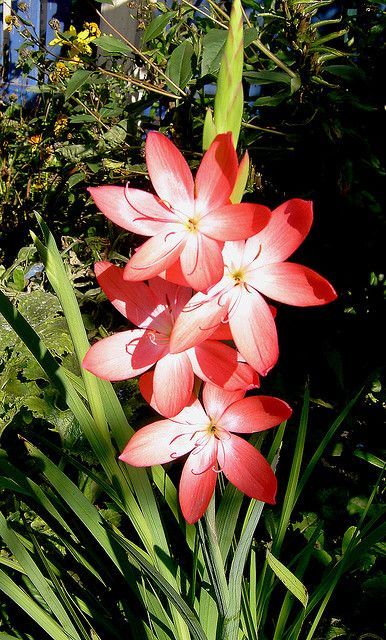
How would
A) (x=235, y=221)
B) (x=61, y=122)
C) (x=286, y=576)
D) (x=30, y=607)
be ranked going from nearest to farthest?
(x=235, y=221), (x=286, y=576), (x=30, y=607), (x=61, y=122)

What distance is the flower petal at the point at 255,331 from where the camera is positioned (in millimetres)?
645

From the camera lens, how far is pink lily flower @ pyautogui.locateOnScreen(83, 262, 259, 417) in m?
0.68

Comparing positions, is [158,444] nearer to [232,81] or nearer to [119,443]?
[119,443]

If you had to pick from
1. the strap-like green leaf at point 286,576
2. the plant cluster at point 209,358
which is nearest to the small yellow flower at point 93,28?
the plant cluster at point 209,358

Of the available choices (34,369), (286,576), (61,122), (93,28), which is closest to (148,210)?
(286,576)

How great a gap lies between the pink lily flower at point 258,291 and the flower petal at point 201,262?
44mm

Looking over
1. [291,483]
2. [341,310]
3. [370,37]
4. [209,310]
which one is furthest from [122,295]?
[370,37]

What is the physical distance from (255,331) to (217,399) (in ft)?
0.45

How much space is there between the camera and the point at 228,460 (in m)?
0.76

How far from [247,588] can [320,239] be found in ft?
2.42

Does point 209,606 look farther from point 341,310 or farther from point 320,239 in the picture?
point 320,239

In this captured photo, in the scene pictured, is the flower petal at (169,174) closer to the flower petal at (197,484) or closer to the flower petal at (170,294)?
the flower petal at (170,294)

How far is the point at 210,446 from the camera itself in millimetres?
766

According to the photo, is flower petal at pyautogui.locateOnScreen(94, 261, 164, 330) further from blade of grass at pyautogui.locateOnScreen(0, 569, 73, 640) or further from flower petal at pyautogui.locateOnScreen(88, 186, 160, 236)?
blade of grass at pyautogui.locateOnScreen(0, 569, 73, 640)
